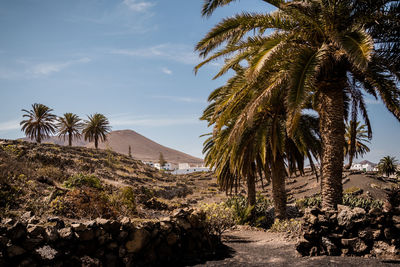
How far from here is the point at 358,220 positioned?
6.49 metres

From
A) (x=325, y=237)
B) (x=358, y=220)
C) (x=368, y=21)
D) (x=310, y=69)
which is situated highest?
(x=368, y=21)

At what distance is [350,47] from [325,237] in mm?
4783

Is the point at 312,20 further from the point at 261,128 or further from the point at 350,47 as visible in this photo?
the point at 261,128

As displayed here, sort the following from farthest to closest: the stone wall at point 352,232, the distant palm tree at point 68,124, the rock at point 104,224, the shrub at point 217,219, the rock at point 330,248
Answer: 1. the distant palm tree at point 68,124
2. the shrub at point 217,219
3. the rock at point 330,248
4. the rock at point 104,224
5. the stone wall at point 352,232

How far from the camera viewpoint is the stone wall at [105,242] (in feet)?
16.3

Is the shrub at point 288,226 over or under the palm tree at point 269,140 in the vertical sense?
under

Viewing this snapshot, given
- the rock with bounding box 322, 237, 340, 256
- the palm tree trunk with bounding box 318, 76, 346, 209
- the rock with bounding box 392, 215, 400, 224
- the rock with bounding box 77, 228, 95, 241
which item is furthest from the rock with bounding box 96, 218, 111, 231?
the rock with bounding box 392, 215, 400, 224

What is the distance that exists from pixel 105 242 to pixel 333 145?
664cm

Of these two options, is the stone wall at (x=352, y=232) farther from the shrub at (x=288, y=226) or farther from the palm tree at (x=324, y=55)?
the shrub at (x=288, y=226)

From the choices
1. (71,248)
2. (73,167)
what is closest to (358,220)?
(71,248)

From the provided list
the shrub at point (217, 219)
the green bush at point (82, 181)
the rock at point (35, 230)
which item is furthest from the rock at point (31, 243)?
the green bush at point (82, 181)

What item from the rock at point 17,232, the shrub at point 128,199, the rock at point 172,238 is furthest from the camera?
the shrub at point 128,199

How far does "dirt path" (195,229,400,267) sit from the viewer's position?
5.87m

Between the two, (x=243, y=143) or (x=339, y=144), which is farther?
(x=243, y=143)
